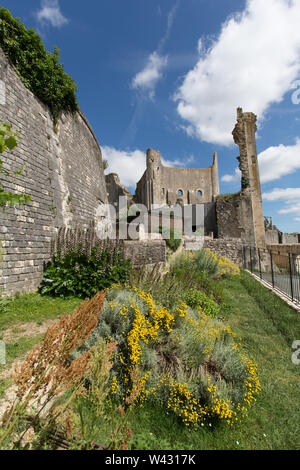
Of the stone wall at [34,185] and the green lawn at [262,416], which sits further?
the stone wall at [34,185]

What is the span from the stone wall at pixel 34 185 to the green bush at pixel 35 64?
0.35 meters

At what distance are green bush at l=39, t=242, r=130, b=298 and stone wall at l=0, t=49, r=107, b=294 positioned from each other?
0.43 metres

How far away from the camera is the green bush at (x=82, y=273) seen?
546cm

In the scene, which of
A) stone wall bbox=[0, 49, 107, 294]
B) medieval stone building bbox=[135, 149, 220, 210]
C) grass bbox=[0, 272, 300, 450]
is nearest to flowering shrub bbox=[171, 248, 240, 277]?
grass bbox=[0, 272, 300, 450]

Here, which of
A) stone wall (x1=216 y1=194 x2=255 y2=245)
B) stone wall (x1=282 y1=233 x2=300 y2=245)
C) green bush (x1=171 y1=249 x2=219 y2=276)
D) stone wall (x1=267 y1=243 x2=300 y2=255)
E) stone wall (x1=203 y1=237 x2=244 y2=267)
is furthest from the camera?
stone wall (x1=282 y1=233 x2=300 y2=245)

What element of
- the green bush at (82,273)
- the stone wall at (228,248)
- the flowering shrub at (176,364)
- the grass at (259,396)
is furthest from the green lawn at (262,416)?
the stone wall at (228,248)

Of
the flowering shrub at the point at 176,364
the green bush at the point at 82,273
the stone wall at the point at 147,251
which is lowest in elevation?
the flowering shrub at the point at 176,364

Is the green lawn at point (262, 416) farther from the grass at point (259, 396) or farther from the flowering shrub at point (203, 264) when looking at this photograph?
the flowering shrub at point (203, 264)

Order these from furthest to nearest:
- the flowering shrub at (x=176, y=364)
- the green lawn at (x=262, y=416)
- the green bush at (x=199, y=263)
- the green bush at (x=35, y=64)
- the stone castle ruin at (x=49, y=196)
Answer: the green bush at (x=199, y=263)
the green bush at (x=35, y=64)
the stone castle ruin at (x=49, y=196)
the flowering shrub at (x=176, y=364)
the green lawn at (x=262, y=416)

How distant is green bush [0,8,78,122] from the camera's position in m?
5.73

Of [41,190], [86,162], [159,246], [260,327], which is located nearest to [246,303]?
[260,327]

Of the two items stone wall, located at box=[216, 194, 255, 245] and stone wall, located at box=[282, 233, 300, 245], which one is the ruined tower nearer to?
stone wall, located at box=[216, 194, 255, 245]

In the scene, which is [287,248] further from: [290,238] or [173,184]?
[173,184]
